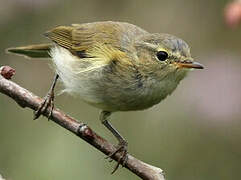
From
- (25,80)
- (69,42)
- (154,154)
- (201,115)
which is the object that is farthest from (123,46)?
(25,80)

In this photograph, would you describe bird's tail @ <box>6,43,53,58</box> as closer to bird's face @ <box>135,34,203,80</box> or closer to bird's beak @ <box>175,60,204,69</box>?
bird's face @ <box>135,34,203,80</box>

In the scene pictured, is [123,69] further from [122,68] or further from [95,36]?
[95,36]

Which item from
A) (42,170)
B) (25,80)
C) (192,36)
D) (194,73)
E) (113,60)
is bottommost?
(42,170)

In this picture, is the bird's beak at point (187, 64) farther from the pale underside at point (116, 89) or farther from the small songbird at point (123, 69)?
the pale underside at point (116, 89)

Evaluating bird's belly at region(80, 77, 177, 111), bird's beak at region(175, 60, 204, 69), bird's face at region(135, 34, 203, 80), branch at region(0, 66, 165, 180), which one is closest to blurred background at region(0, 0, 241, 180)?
bird's face at region(135, 34, 203, 80)

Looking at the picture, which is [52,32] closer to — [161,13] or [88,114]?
[88,114]

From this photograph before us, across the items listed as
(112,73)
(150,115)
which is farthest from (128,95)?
(150,115)
